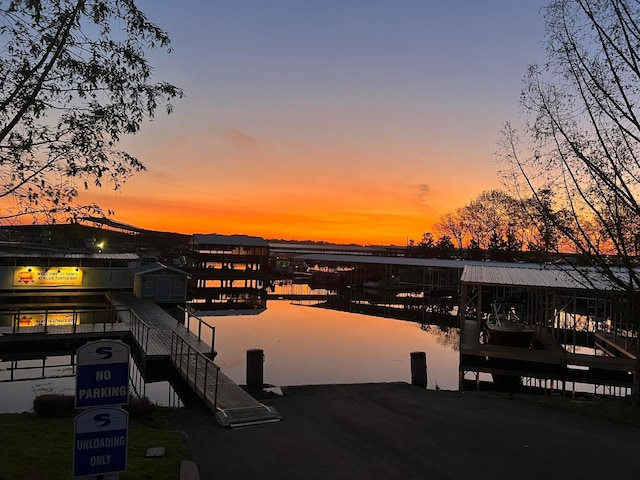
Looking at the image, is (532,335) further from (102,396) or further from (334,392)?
(102,396)

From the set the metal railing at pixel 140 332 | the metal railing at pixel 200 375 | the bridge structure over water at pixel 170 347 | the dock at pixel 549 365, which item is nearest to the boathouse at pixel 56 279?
the bridge structure over water at pixel 170 347

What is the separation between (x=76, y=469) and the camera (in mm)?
4059

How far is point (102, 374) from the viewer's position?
4391 millimetres

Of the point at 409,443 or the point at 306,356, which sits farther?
the point at 306,356

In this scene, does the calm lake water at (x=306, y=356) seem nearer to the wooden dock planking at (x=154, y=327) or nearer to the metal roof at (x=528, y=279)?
the wooden dock planking at (x=154, y=327)

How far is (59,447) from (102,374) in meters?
4.19

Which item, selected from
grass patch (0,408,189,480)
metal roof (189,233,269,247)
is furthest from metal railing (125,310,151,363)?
metal roof (189,233,269,247)

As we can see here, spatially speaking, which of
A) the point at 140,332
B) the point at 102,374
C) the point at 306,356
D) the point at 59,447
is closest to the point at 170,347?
the point at 140,332

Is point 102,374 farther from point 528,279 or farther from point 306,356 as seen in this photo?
point 528,279

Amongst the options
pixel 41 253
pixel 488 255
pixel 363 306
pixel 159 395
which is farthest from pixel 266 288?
pixel 159 395

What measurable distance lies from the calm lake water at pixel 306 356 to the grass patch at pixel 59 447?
4.23m

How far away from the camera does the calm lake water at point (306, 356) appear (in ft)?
50.8

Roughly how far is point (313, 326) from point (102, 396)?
82.8ft

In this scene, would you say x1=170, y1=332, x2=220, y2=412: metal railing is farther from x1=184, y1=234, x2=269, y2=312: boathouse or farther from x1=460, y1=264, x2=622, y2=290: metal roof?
x1=184, y1=234, x2=269, y2=312: boathouse
